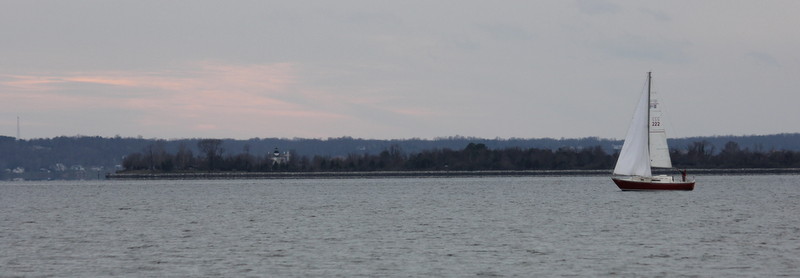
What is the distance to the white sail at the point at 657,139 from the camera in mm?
107188

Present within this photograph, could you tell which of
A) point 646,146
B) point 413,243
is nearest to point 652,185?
point 646,146

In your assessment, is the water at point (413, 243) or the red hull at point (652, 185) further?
the red hull at point (652, 185)

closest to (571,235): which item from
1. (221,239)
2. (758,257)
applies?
(758,257)

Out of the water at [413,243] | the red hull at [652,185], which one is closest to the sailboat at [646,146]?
the red hull at [652,185]

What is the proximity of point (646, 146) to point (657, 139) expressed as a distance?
118cm

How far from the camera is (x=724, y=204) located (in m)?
91.9

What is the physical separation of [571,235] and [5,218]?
42508 mm

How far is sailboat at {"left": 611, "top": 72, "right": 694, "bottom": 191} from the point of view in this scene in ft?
351

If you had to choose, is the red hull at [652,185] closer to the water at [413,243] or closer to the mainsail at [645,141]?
the mainsail at [645,141]

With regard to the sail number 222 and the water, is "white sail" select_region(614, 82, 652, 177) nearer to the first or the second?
the sail number 222

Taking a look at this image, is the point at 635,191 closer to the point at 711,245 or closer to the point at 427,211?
the point at 427,211

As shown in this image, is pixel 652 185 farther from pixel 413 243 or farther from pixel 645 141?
pixel 413 243

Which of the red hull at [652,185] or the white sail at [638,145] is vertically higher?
the white sail at [638,145]

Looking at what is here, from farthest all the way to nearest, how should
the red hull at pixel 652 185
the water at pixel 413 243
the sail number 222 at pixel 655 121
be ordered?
the sail number 222 at pixel 655 121 < the red hull at pixel 652 185 < the water at pixel 413 243
